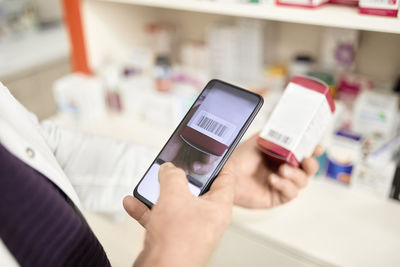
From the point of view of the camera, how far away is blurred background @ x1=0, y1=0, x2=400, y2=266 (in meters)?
0.68

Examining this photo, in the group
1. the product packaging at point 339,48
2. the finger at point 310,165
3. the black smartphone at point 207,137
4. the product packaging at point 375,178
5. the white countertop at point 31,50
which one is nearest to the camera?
the black smartphone at point 207,137

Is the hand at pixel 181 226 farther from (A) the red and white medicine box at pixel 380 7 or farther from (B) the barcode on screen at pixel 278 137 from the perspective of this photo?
(A) the red and white medicine box at pixel 380 7

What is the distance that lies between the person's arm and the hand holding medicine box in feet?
0.86

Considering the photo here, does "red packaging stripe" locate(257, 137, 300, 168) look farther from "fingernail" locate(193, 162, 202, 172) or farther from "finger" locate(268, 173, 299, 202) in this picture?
"fingernail" locate(193, 162, 202, 172)

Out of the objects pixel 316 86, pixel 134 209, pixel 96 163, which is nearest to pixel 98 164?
pixel 96 163

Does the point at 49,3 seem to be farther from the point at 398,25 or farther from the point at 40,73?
the point at 398,25

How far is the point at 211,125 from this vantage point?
54 cm

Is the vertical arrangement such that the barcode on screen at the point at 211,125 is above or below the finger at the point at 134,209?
above

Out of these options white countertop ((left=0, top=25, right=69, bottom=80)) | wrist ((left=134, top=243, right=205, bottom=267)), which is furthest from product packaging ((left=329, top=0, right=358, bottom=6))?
white countertop ((left=0, top=25, right=69, bottom=80))

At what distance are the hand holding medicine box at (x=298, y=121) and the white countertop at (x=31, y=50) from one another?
151 cm

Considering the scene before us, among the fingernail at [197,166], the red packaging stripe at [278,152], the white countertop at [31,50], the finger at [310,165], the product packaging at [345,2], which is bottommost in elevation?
the white countertop at [31,50]

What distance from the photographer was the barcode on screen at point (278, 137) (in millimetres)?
585

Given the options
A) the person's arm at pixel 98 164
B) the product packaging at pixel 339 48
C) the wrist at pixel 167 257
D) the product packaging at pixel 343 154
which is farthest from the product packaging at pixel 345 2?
the wrist at pixel 167 257

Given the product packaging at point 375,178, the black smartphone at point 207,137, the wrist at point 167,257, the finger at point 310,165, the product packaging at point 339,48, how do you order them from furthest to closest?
the product packaging at point 339,48 → the product packaging at point 375,178 → the finger at point 310,165 → the black smartphone at point 207,137 → the wrist at point 167,257
